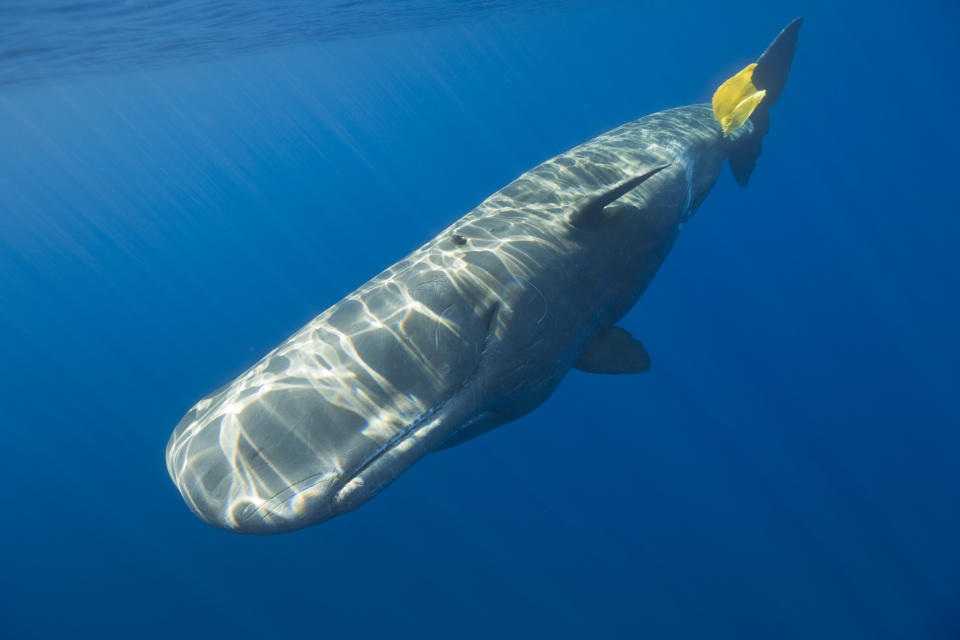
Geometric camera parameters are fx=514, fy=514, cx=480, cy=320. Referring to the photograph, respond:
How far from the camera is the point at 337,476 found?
286 cm

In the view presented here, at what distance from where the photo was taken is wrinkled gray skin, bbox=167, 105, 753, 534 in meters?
2.85

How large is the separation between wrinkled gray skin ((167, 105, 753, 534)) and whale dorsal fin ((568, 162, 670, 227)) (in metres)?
0.03

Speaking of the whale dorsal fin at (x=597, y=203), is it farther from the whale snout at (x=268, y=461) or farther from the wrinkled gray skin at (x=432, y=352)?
the whale snout at (x=268, y=461)

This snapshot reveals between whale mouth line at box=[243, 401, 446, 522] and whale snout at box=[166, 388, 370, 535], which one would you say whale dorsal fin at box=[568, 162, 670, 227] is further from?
whale snout at box=[166, 388, 370, 535]

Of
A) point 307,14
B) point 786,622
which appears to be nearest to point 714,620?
point 786,622

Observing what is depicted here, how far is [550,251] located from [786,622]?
53.7ft

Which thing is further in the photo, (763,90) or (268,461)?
(763,90)

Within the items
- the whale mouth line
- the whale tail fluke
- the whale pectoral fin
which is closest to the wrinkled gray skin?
the whale mouth line

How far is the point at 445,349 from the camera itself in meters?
3.68

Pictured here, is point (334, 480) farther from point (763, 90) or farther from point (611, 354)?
point (763, 90)

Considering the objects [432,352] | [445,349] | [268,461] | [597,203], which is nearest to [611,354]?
[597,203]

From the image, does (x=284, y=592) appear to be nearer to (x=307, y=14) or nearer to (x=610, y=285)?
(x=610, y=285)

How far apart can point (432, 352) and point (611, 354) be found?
251 centimetres

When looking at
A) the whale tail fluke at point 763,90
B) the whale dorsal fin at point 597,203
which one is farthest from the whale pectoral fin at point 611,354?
the whale tail fluke at point 763,90
